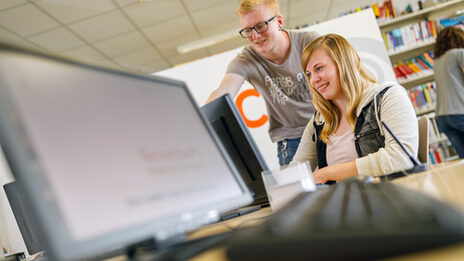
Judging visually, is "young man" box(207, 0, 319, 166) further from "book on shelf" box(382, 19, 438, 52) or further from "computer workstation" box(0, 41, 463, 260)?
"book on shelf" box(382, 19, 438, 52)

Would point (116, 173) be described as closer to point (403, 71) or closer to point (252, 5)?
point (252, 5)

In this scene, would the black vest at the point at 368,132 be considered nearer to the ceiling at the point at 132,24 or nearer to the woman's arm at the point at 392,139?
the woman's arm at the point at 392,139

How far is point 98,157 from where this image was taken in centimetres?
46

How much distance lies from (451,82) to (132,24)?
3.44 m

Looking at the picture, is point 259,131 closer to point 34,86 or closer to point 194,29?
point 194,29

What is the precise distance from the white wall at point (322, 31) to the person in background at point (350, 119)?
50.7 inches

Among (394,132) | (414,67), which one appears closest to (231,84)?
(394,132)

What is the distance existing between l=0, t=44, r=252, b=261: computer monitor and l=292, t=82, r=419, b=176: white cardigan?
0.82 meters

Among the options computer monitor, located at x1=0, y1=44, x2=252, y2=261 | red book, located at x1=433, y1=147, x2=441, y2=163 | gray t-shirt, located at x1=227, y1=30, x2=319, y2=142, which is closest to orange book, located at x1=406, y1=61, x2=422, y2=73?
red book, located at x1=433, y1=147, x2=441, y2=163

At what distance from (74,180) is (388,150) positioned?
120cm

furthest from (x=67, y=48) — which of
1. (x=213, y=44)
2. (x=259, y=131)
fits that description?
(x=259, y=131)

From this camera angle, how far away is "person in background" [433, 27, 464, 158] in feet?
9.16

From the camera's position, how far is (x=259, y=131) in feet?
10.2

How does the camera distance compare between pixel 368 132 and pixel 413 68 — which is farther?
pixel 413 68
